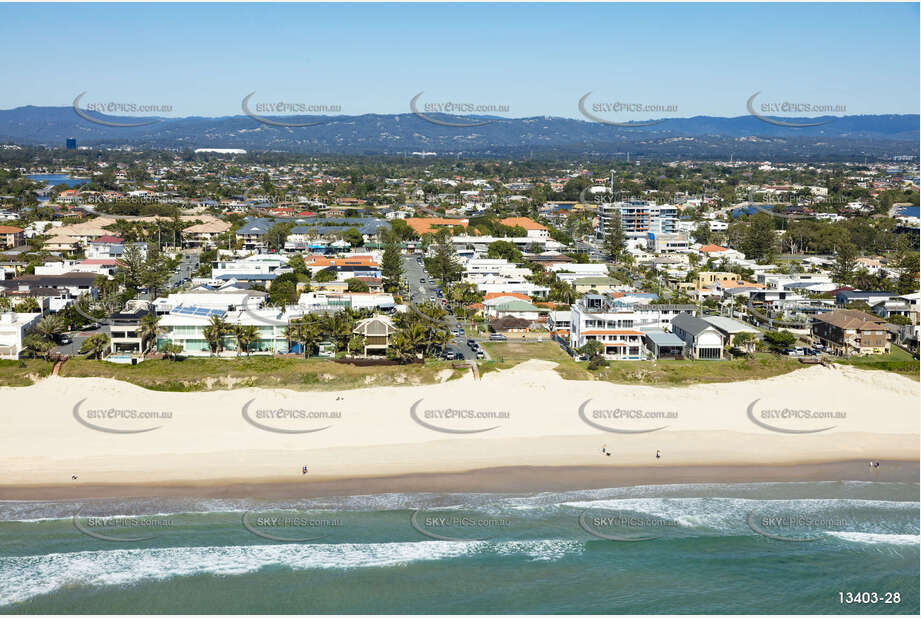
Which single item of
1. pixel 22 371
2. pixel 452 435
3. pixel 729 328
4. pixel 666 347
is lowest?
pixel 452 435

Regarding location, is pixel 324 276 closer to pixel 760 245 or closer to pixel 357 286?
pixel 357 286

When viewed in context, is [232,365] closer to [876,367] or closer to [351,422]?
[351,422]

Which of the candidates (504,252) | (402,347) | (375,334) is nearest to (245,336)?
(375,334)

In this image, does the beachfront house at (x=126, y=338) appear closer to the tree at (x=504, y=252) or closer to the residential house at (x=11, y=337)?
the residential house at (x=11, y=337)

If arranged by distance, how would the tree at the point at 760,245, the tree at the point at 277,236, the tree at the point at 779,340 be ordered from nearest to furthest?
the tree at the point at 779,340 → the tree at the point at 760,245 → the tree at the point at 277,236

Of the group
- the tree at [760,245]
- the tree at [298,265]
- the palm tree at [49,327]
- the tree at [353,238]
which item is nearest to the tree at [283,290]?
the tree at [298,265]

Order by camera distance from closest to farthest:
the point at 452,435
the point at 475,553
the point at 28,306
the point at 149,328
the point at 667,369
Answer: the point at 475,553 → the point at 452,435 → the point at 667,369 → the point at 149,328 → the point at 28,306
